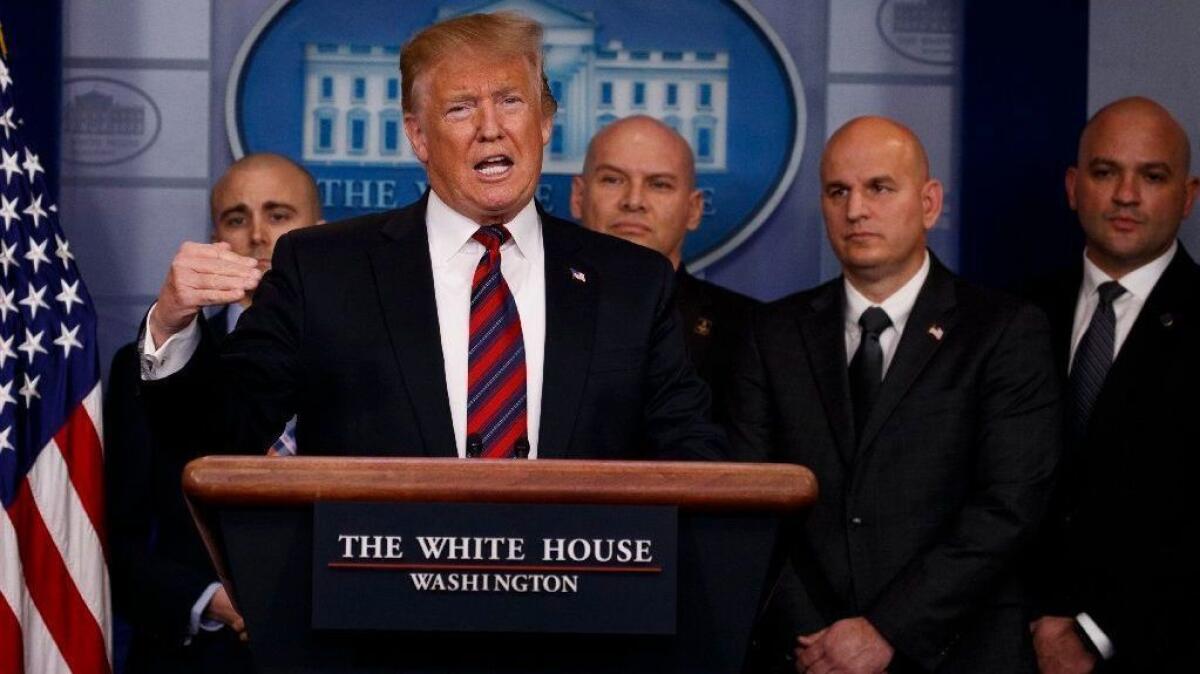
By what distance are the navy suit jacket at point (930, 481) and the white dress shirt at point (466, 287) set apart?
112cm

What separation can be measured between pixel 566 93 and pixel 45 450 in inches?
65.1

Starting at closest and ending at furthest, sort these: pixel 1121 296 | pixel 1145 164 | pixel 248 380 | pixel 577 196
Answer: pixel 248 380
pixel 1121 296
pixel 1145 164
pixel 577 196

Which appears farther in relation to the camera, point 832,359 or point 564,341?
point 832,359

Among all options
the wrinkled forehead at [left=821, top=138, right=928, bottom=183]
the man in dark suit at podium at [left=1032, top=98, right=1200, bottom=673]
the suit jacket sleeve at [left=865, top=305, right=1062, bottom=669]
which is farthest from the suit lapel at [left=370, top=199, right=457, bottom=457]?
the man in dark suit at podium at [left=1032, top=98, right=1200, bottom=673]

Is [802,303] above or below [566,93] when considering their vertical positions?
below

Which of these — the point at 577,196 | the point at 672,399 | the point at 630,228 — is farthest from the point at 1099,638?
the point at 577,196

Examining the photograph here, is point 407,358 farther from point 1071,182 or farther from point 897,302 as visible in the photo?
point 1071,182

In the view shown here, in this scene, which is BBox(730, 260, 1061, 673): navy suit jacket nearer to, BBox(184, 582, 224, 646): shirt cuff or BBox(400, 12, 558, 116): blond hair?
BBox(184, 582, 224, 646): shirt cuff

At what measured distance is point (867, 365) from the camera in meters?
3.26

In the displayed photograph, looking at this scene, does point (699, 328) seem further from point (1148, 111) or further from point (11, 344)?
point (11, 344)

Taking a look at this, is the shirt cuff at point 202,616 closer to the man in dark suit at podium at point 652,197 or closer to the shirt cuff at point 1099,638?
the man in dark suit at podium at point 652,197

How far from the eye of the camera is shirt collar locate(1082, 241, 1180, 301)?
3.56 meters

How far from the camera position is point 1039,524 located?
3.16 meters

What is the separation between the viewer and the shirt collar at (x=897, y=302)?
332 centimetres
